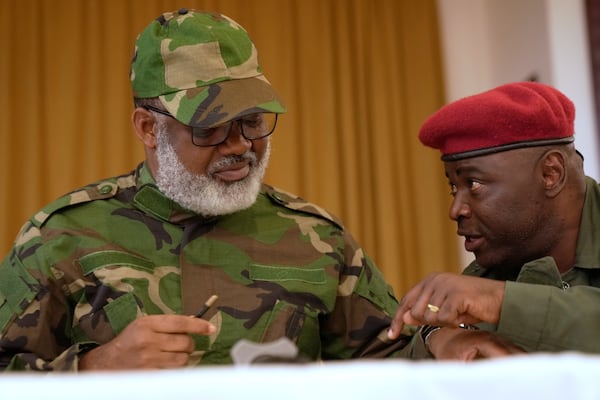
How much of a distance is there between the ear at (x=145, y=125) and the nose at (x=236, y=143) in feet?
0.67

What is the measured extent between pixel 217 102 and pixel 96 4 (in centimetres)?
216

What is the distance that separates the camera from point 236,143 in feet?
6.02

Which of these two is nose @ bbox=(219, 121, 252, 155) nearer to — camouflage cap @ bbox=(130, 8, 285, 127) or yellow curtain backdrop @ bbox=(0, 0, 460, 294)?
camouflage cap @ bbox=(130, 8, 285, 127)

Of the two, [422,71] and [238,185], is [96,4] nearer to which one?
[422,71]

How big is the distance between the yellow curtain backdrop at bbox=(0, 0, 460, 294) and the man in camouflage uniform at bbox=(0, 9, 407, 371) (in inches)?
69.3

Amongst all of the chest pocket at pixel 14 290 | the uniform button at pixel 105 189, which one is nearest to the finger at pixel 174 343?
the chest pocket at pixel 14 290

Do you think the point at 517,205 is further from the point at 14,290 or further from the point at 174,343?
the point at 14,290

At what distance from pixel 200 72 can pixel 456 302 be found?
2.67ft

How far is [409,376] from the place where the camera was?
29.1 inches

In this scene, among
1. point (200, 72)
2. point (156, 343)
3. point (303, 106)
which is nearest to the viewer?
point (156, 343)

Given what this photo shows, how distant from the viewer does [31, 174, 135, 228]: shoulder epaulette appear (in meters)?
1.83

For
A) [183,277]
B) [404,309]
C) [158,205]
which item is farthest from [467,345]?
[158,205]

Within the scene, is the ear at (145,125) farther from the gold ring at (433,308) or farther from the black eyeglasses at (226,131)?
the gold ring at (433,308)

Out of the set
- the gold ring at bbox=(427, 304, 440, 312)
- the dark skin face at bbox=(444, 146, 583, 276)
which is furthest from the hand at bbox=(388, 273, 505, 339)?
the dark skin face at bbox=(444, 146, 583, 276)
